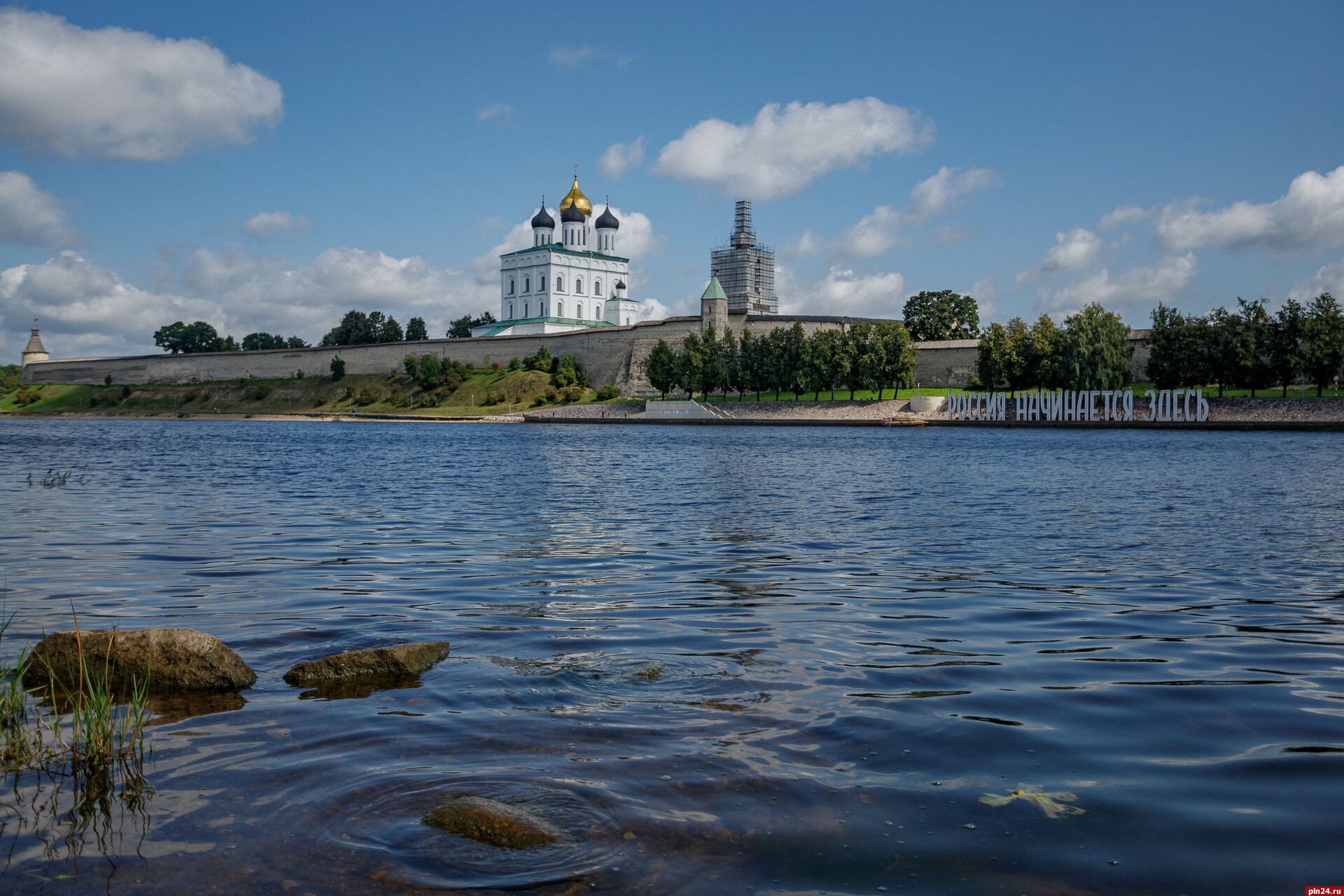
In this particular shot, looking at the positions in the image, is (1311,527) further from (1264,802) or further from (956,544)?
(1264,802)

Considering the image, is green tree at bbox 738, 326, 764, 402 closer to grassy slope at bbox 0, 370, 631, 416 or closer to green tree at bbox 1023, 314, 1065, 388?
grassy slope at bbox 0, 370, 631, 416

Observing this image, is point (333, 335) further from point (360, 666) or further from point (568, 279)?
point (360, 666)

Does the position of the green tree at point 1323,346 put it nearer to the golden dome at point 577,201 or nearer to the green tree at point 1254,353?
the green tree at point 1254,353

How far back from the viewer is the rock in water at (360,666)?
5195 millimetres

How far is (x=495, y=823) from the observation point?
3.42m

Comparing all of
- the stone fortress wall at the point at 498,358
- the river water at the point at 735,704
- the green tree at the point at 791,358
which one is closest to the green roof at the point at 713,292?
the stone fortress wall at the point at 498,358

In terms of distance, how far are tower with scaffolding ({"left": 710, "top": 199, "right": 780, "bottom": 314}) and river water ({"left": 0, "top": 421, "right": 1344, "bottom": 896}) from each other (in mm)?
106871

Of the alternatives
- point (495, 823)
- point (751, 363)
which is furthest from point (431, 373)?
point (495, 823)

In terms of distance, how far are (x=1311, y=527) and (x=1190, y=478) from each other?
878 cm

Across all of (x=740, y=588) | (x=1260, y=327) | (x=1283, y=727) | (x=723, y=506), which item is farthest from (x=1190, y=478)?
(x=1260, y=327)

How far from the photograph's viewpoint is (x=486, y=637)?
6387 mm

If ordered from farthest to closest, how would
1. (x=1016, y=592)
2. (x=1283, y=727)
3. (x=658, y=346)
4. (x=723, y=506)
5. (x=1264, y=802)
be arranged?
(x=658, y=346), (x=723, y=506), (x=1016, y=592), (x=1283, y=727), (x=1264, y=802)

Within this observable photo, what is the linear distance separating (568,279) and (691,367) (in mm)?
34234

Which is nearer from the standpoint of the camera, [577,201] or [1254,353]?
[1254,353]
